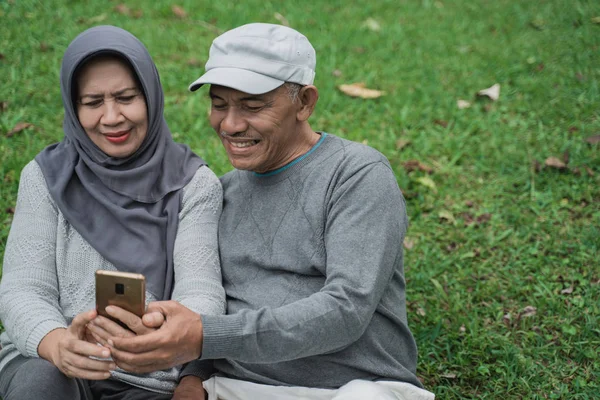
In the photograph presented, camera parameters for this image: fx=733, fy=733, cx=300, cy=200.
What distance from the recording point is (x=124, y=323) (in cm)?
222

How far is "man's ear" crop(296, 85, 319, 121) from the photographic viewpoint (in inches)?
107

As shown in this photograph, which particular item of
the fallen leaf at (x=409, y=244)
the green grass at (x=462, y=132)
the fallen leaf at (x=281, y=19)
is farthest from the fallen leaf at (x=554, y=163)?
the fallen leaf at (x=281, y=19)

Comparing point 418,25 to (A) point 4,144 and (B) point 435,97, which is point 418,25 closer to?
(B) point 435,97

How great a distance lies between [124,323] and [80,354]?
25 centimetres


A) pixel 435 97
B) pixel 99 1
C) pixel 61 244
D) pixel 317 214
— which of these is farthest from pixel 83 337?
pixel 99 1

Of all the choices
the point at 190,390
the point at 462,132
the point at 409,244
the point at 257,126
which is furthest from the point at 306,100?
the point at 462,132

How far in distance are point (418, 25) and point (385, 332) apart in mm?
4967

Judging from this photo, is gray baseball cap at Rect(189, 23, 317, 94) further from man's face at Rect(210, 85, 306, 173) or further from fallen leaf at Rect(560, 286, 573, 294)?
fallen leaf at Rect(560, 286, 573, 294)

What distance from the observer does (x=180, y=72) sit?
19.2ft

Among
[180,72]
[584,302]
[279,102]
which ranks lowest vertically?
[584,302]

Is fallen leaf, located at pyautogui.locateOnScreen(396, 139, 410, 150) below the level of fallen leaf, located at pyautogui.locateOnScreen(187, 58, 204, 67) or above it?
below

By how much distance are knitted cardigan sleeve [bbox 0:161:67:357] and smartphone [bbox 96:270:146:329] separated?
46cm

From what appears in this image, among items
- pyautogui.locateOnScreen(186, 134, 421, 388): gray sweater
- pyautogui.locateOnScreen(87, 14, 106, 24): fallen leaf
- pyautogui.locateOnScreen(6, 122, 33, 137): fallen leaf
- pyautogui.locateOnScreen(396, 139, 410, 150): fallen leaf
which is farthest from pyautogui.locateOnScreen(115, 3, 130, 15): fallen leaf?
pyautogui.locateOnScreen(186, 134, 421, 388): gray sweater

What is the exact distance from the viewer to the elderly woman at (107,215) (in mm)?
2721
